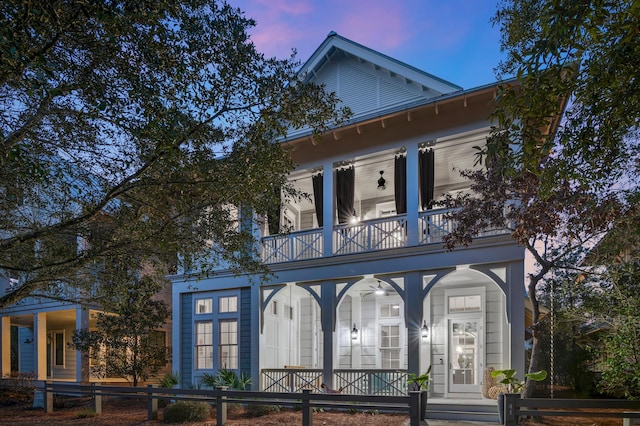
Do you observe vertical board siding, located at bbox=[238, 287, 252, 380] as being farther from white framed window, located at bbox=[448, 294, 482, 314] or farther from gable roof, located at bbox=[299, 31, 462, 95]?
gable roof, located at bbox=[299, 31, 462, 95]

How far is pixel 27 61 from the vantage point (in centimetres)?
418

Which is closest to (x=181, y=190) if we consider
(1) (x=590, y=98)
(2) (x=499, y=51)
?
(1) (x=590, y=98)

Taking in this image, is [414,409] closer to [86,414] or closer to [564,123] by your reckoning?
[564,123]

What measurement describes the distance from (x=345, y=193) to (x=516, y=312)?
531 centimetres

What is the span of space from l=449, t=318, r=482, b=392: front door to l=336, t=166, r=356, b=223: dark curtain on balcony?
13.5 ft

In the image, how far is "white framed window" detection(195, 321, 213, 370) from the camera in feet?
47.6

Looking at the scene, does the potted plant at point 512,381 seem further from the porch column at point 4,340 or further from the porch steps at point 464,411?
the porch column at point 4,340

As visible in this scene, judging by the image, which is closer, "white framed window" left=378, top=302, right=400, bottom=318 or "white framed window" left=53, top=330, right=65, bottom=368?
"white framed window" left=378, top=302, right=400, bottom=318

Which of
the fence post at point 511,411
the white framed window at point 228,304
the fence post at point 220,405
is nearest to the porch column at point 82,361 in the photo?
the white framed window at point 228,304

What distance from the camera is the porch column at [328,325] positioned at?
1237 centimetres

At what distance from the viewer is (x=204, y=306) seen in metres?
15.0

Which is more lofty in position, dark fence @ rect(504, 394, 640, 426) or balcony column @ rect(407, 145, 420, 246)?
balcony column @ rect(407, 145, 420, 246)

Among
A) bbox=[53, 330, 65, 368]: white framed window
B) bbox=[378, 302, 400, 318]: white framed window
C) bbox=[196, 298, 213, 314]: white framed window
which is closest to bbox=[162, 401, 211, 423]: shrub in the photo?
bbox=[196, 298, 213, 314]: white framed window

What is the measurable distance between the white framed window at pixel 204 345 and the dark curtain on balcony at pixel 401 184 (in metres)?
6.89
